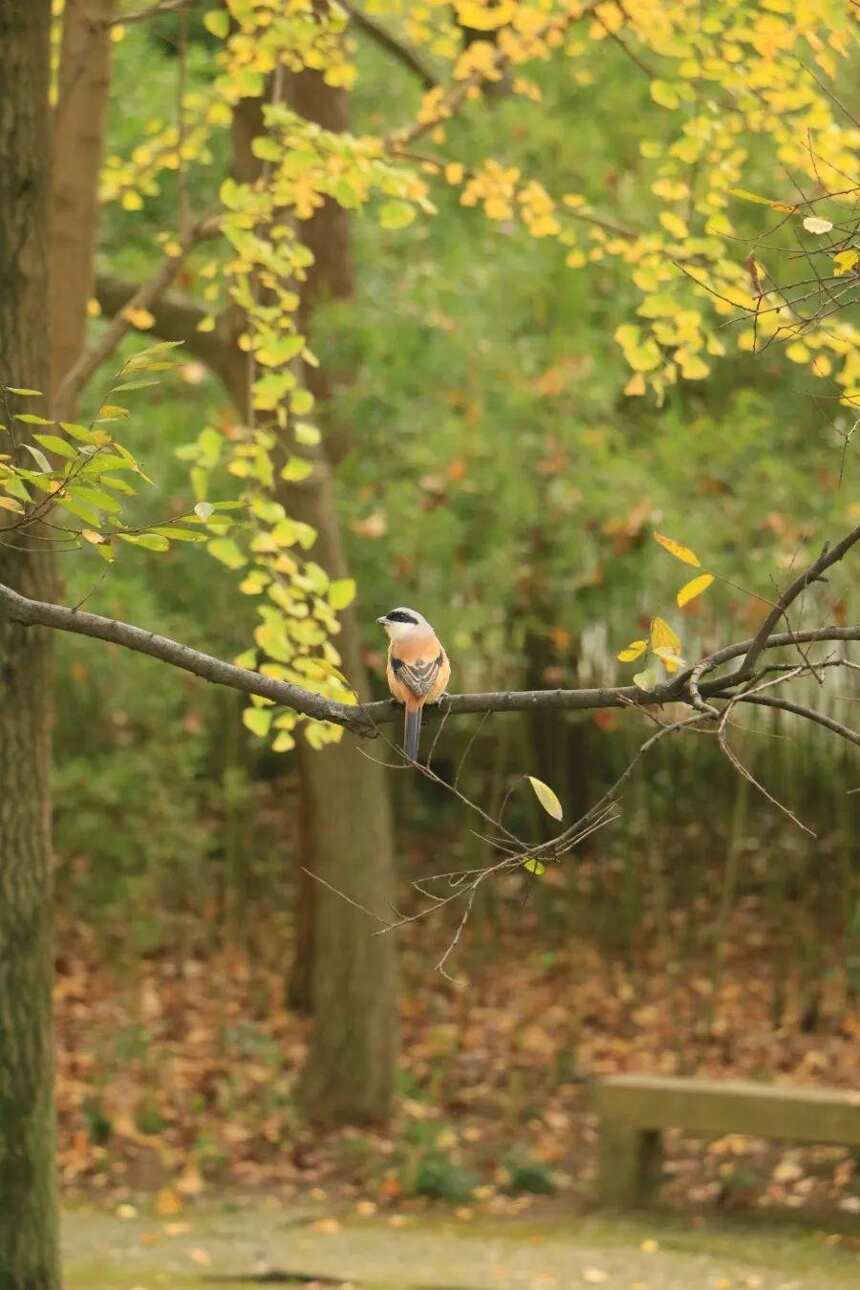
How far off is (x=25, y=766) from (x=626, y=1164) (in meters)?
3.78

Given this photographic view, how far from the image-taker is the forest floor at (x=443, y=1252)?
735 cm

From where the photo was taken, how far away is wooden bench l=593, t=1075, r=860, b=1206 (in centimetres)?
782

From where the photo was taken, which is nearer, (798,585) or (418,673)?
(798,585)

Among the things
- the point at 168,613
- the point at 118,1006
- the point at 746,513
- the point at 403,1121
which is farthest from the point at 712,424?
the point at 118,1006

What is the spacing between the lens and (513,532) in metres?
10.1

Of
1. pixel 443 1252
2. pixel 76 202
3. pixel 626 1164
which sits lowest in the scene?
pixel 443 1252

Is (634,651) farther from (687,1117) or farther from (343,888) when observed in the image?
(343,888)

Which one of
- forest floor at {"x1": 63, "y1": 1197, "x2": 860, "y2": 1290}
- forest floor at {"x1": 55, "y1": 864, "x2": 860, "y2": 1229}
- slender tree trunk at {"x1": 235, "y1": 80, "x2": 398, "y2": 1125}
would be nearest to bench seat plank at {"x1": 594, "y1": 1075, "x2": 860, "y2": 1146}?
forest floor at {"x1": 63, "y1": 1197, "x2": 860, "y2": 1290}

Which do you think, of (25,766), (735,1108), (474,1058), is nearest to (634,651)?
(25,766)

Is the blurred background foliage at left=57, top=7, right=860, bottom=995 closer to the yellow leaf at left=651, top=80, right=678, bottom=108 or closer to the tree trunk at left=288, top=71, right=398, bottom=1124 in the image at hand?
the tree trunk at left=288, top=71, right=398, bottom=1124

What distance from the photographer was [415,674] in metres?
4.38

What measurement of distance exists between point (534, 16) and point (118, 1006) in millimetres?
6627

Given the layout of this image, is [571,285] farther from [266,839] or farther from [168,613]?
[266,839]

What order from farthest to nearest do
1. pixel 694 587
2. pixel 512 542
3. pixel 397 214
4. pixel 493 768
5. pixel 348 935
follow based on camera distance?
pixel 493 768 < pixel 512 542 < pixel 348 935 < pixel 397 214 < pixel 694 587
